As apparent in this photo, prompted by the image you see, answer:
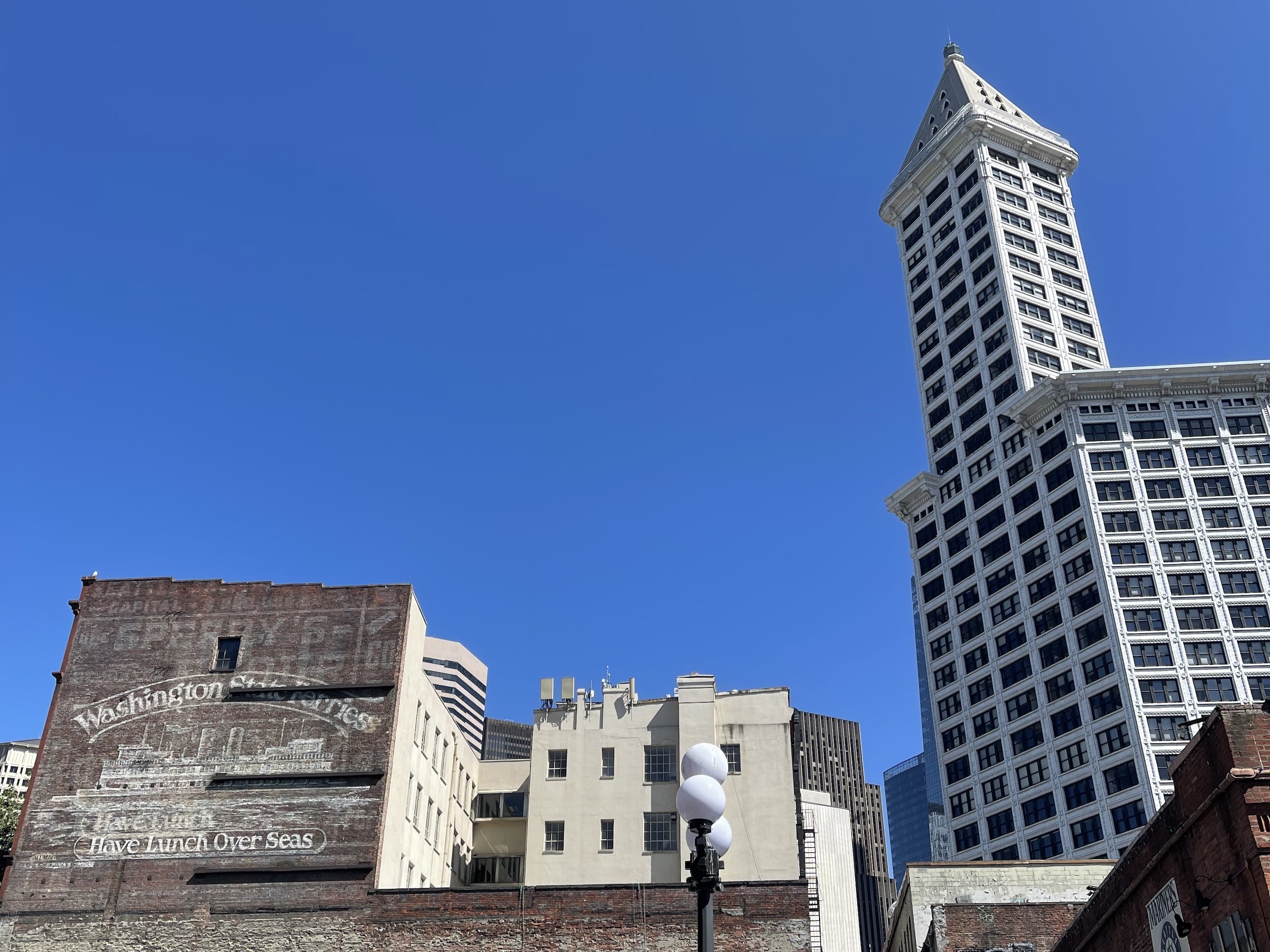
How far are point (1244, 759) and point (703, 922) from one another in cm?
937

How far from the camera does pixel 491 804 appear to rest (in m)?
63.3

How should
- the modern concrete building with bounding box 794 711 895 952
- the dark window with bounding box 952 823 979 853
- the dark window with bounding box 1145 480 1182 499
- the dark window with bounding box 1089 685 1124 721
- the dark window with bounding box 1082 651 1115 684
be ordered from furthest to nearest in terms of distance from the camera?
the modern concrete building with bounding box 794 711 895 952, the dark window with bounding box 1145 480 1182 499, the dark window with bounding box 952 823 979 853, the dark window with bounding box 1082 651 1115 684, the dark window with bounding box 1089 685 1124 721

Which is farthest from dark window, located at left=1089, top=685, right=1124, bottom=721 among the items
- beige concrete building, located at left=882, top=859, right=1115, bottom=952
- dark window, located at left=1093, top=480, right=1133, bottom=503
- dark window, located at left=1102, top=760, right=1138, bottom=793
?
beige concrete building, located at left=882, top=859, right=1115, bottom=952

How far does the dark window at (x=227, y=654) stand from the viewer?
160 feet

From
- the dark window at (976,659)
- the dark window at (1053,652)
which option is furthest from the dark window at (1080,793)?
the dark window at (976,659)

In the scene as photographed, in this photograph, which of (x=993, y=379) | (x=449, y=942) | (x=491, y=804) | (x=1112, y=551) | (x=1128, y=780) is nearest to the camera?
(x=449, y=942)

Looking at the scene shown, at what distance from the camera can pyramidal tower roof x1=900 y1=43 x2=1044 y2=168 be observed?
132 m

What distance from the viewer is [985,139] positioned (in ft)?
410

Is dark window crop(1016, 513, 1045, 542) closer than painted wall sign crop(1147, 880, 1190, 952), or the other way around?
painted wall sign crop(1147, 880, 1190, 952)

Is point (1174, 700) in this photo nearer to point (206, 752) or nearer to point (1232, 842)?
point (206, 752)

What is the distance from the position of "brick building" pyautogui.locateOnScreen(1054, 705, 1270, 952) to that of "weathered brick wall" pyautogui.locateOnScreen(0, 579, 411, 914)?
30430mm

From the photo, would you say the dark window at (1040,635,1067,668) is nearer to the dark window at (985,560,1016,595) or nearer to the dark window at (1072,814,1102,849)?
the dark window at (985,560,1016,595)

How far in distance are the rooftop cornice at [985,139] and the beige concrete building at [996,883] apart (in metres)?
93.8

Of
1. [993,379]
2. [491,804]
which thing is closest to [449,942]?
[491,804]
